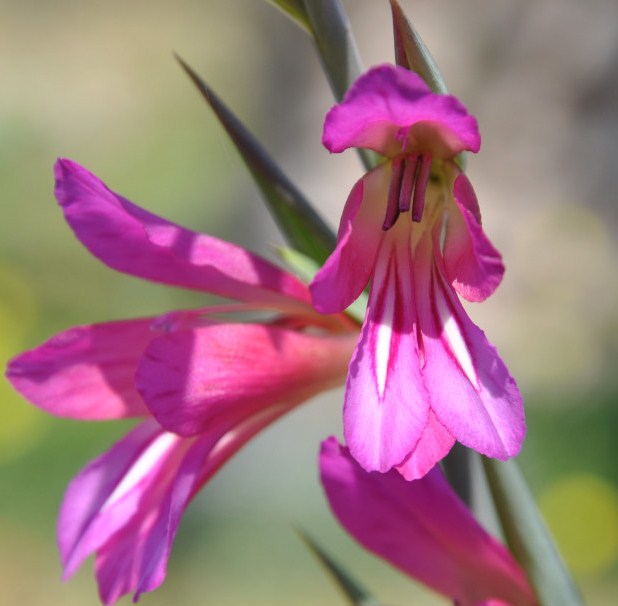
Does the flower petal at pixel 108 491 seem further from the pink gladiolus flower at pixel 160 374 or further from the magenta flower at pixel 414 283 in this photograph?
the magenta flower at pixel 414 283

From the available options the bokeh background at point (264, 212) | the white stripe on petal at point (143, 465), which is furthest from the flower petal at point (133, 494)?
the bokeh background at point (264, 212)

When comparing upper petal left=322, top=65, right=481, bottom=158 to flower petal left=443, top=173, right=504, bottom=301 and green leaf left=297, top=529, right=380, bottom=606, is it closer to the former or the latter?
flower petal left=443, top=173, right=504, bottom=301

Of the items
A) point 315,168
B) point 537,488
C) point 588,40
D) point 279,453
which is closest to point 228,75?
point 315,168

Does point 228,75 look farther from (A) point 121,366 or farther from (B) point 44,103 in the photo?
(A) point 121,366

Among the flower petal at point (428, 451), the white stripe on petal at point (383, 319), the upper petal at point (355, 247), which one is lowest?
the flower petal at point (428, 451)

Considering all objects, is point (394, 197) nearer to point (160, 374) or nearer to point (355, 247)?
point (355, 247)

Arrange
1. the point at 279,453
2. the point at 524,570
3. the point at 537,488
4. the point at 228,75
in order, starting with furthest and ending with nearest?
1. the point at 228,75
2. the point at 279,453
3. the point at 537,488
4. the point at 524,570

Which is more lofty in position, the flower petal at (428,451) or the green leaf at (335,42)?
the green leaf at (335,42)

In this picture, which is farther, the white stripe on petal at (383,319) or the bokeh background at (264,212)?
the bokeh background at (264,212)
